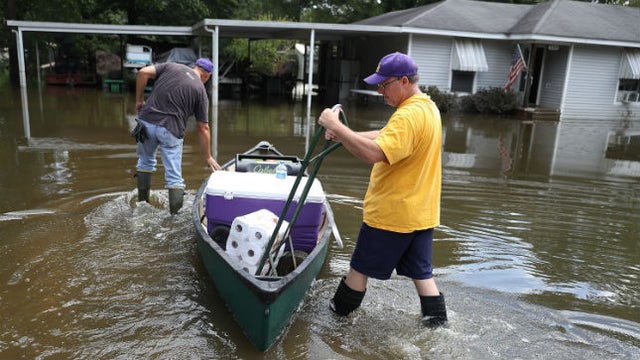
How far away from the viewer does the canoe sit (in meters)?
3.16

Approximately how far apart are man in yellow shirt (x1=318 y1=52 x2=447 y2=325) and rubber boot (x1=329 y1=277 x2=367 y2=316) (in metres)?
0.04

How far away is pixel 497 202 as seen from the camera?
732 centimetres

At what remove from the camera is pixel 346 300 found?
3740 millimetres

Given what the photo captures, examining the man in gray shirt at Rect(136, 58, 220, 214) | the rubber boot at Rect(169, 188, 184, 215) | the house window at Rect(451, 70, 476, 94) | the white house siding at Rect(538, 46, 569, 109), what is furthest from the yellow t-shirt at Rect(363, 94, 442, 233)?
the white house siding at Rect(538, 46, 569, 109)

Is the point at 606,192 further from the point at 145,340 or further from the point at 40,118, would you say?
the point at 40,118

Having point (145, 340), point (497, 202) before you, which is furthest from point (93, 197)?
point (497, 202)

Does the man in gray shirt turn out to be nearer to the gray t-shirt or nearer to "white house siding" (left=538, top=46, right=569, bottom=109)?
the gray t-shirt

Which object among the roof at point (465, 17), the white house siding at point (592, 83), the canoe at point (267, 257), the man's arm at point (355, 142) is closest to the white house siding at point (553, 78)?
the white house siding at point (592, 83)

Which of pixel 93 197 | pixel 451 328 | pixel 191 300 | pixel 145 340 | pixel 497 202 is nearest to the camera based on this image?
pixel 145 340

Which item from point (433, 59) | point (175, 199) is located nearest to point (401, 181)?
point (175, 199)

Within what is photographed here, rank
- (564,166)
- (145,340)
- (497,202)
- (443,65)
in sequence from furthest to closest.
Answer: (443,65) → (564,166) → (497,202) → (145,340)

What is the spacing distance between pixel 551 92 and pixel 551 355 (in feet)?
60.0

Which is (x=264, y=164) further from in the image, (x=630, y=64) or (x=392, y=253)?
(x=630, y=64)

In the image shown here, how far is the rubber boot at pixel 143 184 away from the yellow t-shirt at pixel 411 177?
339cm
